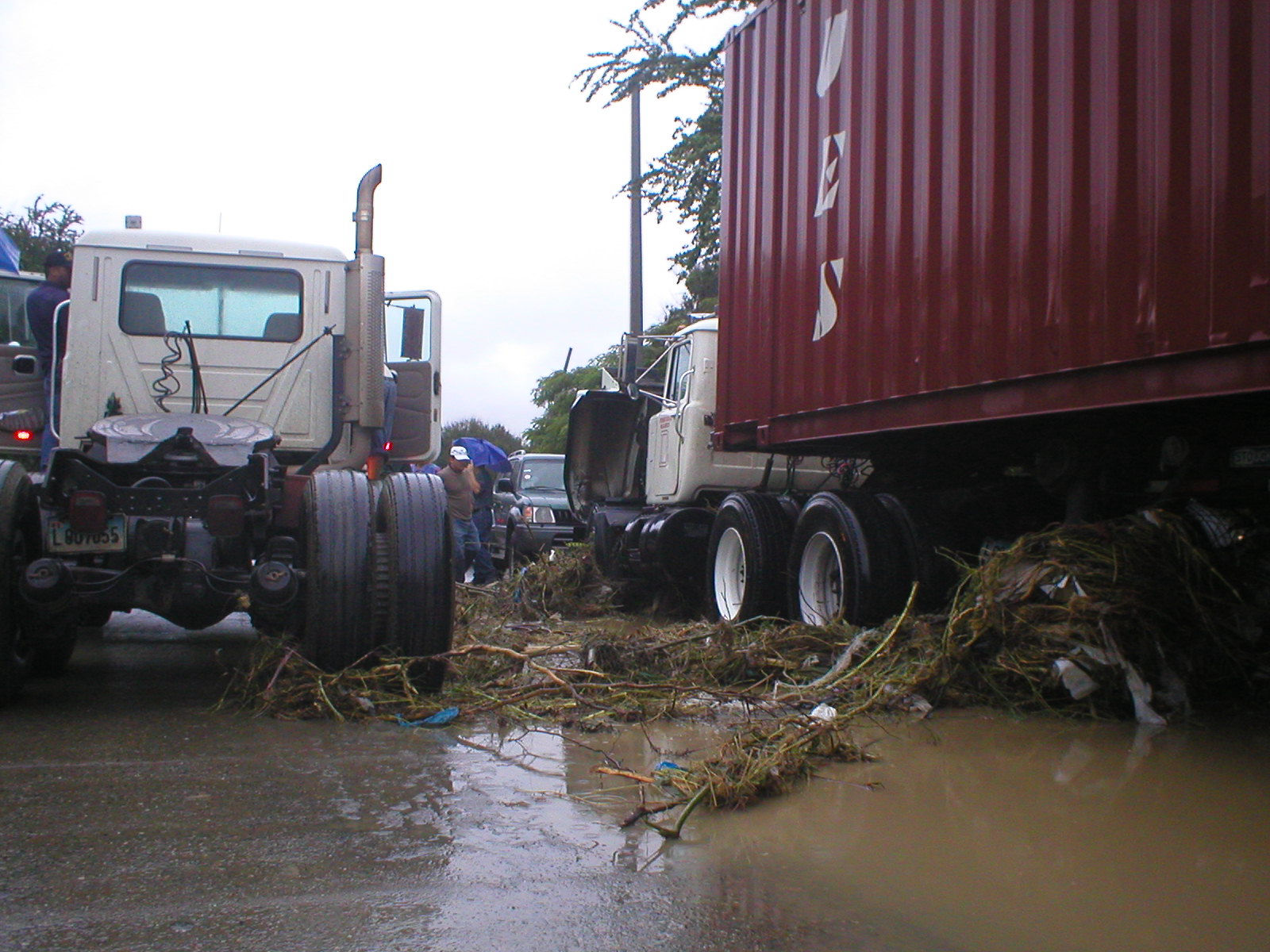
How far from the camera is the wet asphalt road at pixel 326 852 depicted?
9.09 ft

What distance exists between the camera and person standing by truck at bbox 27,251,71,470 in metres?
6.67

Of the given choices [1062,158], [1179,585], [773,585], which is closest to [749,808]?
[1179,585]

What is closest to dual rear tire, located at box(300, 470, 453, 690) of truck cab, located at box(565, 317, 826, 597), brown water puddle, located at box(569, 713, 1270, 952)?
brown water puddle, located at box(569, 713, 1270, 952)

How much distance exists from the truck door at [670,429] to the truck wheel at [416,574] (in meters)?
5.32

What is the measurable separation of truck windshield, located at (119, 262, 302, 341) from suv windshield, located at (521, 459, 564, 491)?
10246 mm

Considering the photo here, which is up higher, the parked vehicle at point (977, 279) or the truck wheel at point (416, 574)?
the parked vehicle at point (977, 279)

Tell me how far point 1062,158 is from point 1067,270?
48cm

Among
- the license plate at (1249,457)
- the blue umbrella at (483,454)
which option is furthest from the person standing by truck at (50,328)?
the blue umbrella at (483,454)

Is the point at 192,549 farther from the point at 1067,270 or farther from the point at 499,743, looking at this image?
the point at 1067,270

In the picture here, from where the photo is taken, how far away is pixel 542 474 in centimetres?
1731

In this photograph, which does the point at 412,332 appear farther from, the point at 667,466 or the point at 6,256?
the point at 6,256

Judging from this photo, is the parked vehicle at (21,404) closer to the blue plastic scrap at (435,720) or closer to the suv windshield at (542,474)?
the blue plastic scrap at (435,720)

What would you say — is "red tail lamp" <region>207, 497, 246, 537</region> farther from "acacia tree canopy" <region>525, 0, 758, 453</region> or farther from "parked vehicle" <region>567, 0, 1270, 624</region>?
"acacia tree canopy" <region>525, 0, 758, 453</region>

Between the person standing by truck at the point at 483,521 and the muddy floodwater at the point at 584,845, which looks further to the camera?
the person standing by truck at the point at 483,521
